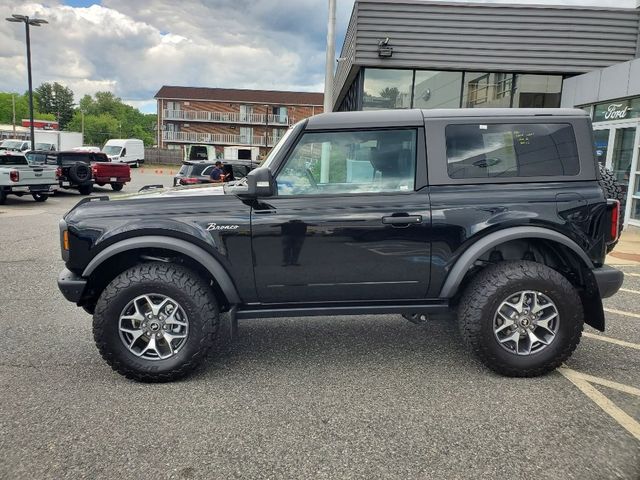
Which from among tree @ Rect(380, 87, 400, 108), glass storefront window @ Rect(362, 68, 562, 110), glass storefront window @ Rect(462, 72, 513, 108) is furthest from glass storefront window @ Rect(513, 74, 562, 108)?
tree @ Rect(380, 87, 400, 108)

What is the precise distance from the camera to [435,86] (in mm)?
12734

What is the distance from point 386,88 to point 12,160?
1184 cm

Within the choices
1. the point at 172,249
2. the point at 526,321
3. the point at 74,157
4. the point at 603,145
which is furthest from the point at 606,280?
the point at 74,157

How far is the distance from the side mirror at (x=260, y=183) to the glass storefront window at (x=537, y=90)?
11.3 metres

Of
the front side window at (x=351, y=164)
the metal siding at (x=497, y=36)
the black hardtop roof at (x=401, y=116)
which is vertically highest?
the metal siding at (x=497, y=36)

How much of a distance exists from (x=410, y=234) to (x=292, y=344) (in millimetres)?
1512

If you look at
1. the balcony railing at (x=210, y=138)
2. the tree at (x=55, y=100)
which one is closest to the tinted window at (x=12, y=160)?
the balcony railing at (x=210, y=138)

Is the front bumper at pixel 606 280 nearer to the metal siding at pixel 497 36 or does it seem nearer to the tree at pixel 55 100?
the metal siding at pixel 497 36

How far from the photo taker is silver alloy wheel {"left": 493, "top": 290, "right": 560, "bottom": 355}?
347 centimetres

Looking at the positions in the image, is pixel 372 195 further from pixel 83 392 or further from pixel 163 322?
pixel 83 392

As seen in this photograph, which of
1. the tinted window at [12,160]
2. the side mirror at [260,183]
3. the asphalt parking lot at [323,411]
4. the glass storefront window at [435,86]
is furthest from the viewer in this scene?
the tinted window at [12,160]

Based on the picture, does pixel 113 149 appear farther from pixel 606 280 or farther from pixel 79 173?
pixel 606 280

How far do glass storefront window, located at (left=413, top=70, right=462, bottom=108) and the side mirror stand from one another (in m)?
10.2

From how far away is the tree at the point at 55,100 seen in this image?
409 feet
